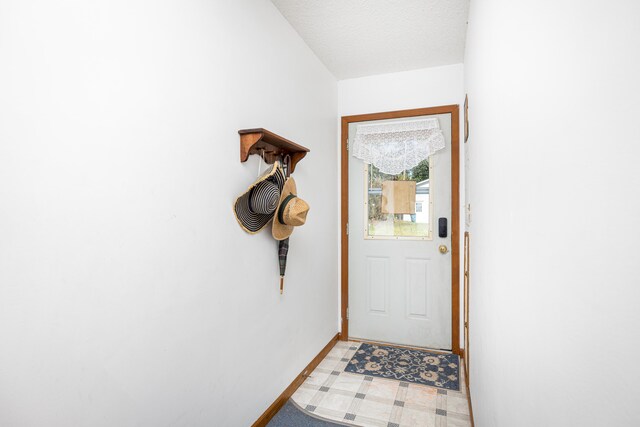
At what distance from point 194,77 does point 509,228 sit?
1.33m

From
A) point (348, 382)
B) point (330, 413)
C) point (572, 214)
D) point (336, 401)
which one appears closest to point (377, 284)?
point (348, 382)

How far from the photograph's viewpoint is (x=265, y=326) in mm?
2033

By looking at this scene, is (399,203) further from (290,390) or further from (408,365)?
(290,390)

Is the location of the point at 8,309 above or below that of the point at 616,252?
below

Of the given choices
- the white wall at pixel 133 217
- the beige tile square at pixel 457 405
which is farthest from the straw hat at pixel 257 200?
the beige tile square at pixel 457 405

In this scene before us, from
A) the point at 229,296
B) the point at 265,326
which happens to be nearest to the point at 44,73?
the point at 229,296

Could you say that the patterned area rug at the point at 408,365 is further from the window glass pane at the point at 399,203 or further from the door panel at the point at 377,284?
the window glass pane at the point at 399,203

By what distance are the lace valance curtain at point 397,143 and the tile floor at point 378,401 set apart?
1.77m

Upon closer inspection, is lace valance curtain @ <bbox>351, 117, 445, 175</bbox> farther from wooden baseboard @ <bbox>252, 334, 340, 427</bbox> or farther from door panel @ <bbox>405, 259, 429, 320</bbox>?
wooden baseboard @ <bbox>252, 334, 340, 427</bbox>

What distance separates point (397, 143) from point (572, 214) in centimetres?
283

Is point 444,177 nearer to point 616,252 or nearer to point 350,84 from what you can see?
point 350,84

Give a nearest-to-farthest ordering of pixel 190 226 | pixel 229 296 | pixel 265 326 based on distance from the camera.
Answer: pixel 190 226, pixel 229 296, pixel 265 326

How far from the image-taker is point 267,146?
198 centimetres

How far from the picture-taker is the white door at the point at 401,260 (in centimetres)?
310
